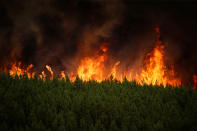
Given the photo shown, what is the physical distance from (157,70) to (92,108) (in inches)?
246

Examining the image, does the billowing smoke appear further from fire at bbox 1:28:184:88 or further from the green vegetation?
the green vegetation


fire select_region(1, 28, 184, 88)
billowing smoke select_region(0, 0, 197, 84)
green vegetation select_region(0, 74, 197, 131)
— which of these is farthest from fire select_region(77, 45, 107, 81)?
green vegetation select_region(0, 74, 197, 131)

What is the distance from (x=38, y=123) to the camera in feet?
13.4

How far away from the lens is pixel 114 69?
10.9 m

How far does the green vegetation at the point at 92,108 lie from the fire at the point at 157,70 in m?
4.27

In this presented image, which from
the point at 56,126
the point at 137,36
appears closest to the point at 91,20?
the point at 137,36

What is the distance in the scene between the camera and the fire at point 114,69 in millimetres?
10219

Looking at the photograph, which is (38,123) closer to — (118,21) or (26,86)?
(26,86)

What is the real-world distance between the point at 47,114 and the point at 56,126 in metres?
0.40

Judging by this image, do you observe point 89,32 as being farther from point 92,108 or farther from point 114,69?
point 92,108

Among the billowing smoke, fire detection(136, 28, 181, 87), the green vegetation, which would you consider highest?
the billowing smoke

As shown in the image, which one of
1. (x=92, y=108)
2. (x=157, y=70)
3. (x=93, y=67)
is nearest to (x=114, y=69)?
(x=93, y=67)

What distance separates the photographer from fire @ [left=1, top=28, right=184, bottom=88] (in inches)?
402

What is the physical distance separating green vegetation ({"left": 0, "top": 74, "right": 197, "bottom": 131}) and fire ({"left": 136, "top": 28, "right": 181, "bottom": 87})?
427 centimetres
